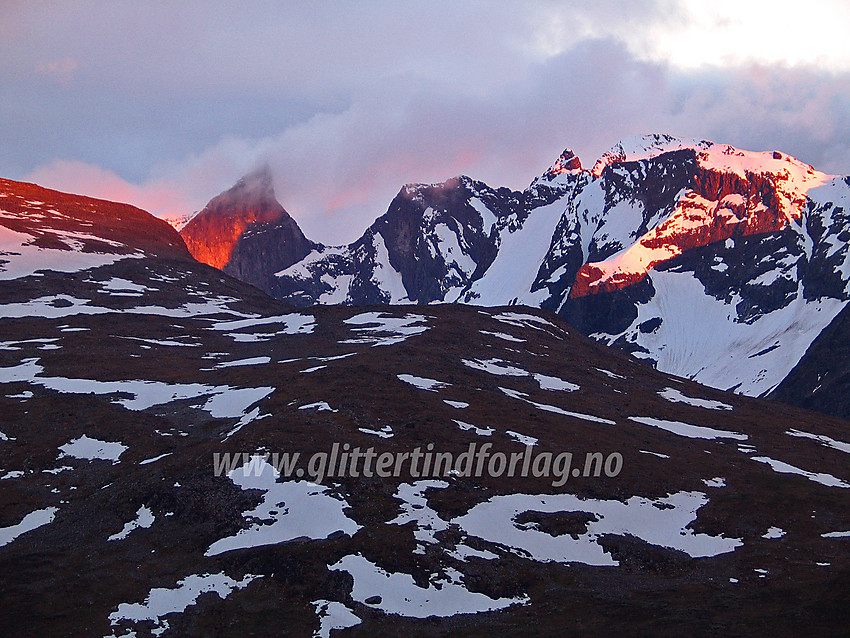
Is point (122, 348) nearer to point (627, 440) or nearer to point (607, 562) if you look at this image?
point (627, 440)

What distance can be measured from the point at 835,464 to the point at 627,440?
2659 centimetres

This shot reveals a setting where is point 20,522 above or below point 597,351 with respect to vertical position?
below

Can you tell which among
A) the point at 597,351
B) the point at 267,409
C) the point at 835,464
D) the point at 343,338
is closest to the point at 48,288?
the point at 343,338

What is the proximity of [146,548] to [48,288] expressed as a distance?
375ft

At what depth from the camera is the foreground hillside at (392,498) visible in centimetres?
5028

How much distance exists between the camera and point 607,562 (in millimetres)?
61156

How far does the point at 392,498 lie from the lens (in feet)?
222

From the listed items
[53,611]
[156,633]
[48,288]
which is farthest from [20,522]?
[48,288]

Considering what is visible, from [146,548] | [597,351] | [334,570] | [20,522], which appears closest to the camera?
[334,570]

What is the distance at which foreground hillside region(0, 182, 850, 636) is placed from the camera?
50.3m

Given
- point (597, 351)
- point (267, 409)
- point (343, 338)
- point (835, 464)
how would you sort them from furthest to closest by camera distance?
1. point (597, 351)
2. point (343, 338)
3. point (835, 464)
4. point (267, 409)

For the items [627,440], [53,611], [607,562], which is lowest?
[53,611]

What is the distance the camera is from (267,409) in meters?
86.5

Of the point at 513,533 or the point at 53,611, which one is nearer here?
the point at 53,611
